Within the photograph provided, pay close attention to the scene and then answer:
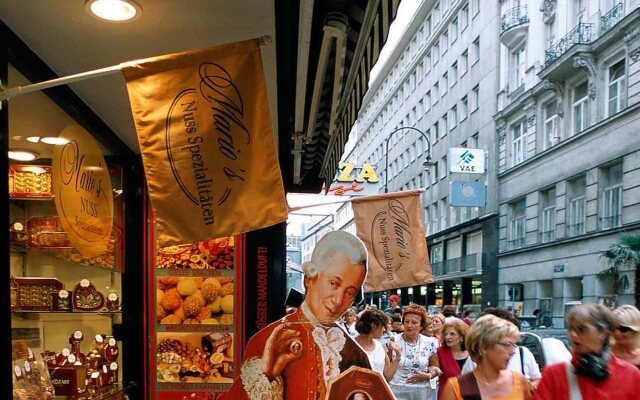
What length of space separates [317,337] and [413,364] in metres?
3.70

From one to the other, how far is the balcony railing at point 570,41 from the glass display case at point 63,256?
2212 cm

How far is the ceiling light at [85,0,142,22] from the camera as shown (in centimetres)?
299

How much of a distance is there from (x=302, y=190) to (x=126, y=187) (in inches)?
141

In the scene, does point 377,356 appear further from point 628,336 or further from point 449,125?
point 449,125

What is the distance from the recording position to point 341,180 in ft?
62.0

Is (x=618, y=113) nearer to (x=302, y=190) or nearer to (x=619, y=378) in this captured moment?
(x=302, y=190)

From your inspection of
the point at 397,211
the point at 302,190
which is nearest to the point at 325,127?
the point at 397,211

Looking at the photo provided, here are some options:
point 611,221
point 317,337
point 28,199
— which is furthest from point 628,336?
point 611,221

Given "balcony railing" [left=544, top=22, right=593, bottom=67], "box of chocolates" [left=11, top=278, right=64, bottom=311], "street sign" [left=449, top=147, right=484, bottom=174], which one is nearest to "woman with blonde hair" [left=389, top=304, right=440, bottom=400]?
"box of chocolates" [left=11, top=278, right=64, bottom=311]

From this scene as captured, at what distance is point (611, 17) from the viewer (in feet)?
70.8

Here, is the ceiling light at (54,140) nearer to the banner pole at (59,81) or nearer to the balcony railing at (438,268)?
the banner pole at (59,81)

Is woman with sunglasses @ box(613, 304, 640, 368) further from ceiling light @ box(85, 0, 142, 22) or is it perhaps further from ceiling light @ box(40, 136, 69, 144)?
ceiling light @ box(40, 136, 69, 144)

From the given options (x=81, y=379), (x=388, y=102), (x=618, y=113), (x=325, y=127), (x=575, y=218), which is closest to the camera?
(x=81, y=379)

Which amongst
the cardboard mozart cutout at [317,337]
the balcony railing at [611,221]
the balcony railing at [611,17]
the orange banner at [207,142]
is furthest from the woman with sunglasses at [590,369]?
the balcony railing at [611,17]
